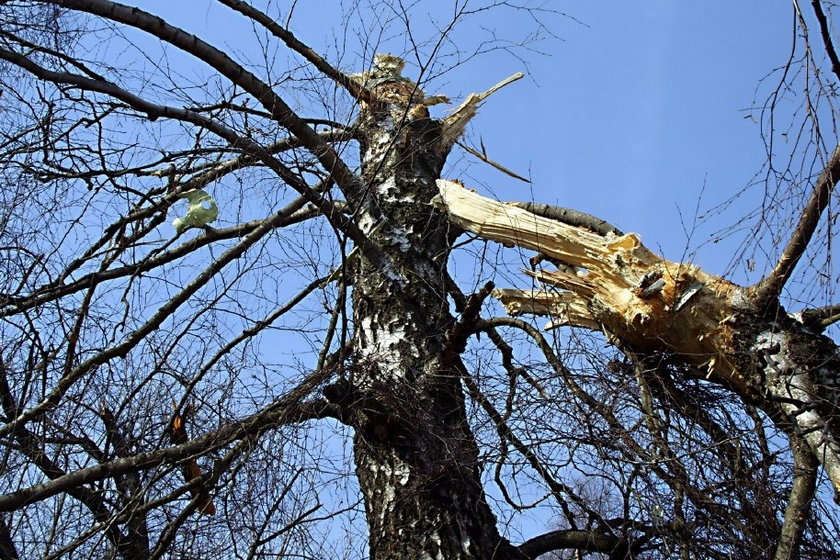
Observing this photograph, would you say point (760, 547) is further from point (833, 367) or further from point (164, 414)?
point (164, 414)

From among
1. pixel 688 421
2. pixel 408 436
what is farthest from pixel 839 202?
pixel 408 436

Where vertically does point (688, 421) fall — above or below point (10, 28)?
below

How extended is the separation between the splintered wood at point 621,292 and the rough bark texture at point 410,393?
0.31 meters

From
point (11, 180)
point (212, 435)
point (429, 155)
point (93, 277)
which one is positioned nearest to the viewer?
point (212, 435)

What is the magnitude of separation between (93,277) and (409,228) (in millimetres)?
1505

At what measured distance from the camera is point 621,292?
391 cm

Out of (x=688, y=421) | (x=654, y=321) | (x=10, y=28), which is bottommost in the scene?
Answer: (x=688, y=421)

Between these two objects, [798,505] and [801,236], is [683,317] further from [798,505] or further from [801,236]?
[798,505]

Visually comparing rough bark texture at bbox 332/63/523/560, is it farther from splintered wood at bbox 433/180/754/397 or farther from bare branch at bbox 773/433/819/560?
bare branch at bbox 773/433/819/560

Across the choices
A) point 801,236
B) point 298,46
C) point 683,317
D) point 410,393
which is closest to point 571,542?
point 410,393

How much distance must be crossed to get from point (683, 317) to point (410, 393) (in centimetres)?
116

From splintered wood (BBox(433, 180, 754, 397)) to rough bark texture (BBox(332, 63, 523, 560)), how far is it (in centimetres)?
31

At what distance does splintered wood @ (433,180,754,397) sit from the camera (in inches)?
147

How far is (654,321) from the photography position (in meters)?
3.79
